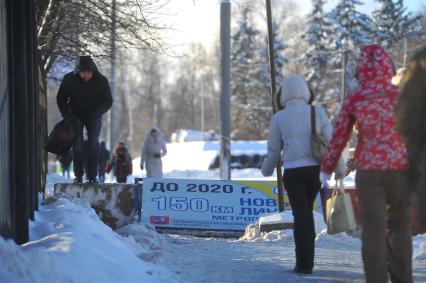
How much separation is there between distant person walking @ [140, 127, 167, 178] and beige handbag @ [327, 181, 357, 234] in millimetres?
12307

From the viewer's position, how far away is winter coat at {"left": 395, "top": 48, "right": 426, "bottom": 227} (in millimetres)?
5160

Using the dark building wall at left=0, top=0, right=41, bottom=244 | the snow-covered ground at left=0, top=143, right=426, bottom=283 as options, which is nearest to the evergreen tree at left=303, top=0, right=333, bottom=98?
the snow-covered ground at left=0, top=143, right=426, bottom=283

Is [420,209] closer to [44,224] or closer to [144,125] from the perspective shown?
[44,224]

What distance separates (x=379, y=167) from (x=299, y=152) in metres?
1.26

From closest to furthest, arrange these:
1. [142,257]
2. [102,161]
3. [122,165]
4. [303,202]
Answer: [303,202], [142,257], [122,165], [102,161]

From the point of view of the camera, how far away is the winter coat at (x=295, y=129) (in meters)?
6.38

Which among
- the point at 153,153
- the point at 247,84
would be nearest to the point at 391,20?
the point at 247,84

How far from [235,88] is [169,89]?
85.9ft

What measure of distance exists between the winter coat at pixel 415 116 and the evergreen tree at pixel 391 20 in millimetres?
50205

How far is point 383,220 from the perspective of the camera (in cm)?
519

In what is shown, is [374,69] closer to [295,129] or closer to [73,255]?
[295,129]

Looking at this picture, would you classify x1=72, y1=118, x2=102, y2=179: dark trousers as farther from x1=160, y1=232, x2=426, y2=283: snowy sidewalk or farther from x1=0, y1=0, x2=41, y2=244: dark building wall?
x1=0, y1=0, x2=41, y2=244: dark building wall

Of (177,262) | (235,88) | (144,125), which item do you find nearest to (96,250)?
(177,262)

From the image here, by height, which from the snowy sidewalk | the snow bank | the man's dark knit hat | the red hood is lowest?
the snowy sidewalk
